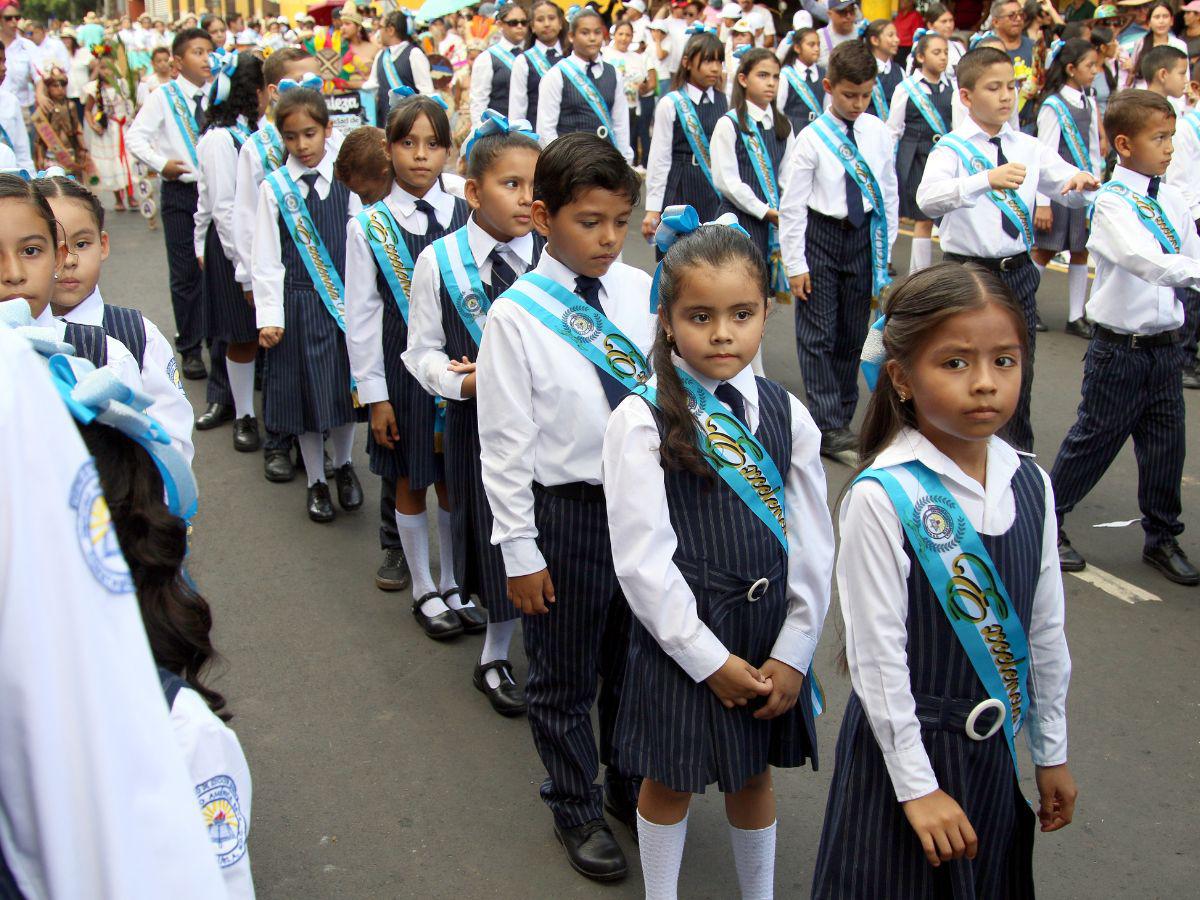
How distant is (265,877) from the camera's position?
3348 millimetres

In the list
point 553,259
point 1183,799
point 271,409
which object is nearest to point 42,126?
point 271,409

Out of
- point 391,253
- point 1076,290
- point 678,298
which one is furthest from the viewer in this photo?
point 1076,290

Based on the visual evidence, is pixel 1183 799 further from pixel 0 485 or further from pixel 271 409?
pixel 271 409

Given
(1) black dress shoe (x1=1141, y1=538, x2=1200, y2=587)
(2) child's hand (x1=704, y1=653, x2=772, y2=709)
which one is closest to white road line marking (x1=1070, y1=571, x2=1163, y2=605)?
(1) black dress shoe (x1=1141, y1=538, x2=1200, y2=587)

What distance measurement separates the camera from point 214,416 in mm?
7293

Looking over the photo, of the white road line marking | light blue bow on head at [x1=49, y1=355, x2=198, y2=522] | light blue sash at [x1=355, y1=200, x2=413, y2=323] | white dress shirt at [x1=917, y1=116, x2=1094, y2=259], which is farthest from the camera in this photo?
white dress shirt at [x1=917, y1=116, x2=1094, y2=259]

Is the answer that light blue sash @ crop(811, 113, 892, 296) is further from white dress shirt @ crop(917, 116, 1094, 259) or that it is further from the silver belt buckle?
the silver belt buckle

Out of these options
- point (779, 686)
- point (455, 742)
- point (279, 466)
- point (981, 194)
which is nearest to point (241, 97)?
point (279, 466)

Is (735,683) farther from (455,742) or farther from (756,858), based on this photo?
(455,742)

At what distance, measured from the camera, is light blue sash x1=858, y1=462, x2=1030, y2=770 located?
2.26 m

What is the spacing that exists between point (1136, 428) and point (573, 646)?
2900mm

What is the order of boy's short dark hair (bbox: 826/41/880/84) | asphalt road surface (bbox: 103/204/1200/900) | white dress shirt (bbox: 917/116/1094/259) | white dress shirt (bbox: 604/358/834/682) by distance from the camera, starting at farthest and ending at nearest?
boy's short dark hair (bbox: 826/41/880/84) → white dress shirt (bbox: 917/116/1094/259) → asphalt road surface (bbox: 103/204/1200/900) → white dress shirt (bbox: 604/358/834/682)

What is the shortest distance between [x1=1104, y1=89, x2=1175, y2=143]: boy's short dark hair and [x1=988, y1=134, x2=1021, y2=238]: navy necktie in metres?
0.72

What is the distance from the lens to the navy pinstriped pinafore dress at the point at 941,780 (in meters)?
2.30
